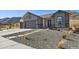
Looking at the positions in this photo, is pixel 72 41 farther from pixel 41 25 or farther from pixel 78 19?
pixel 41 25

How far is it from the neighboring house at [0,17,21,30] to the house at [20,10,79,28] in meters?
0.07

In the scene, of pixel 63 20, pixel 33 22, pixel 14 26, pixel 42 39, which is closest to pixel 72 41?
pixel 63 20

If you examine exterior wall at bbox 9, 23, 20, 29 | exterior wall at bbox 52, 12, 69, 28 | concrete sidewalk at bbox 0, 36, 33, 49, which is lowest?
concrete sidewalk at bbox 0, 36, 33, 49

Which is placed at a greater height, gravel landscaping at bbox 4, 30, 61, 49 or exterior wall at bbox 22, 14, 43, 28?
exterior wall at bbox 22, 14, 43, 28

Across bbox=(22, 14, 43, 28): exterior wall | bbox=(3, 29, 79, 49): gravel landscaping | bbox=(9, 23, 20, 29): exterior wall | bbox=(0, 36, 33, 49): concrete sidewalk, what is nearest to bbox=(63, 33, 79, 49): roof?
bbox=(3, 29, 79, 49): gravel landscaping

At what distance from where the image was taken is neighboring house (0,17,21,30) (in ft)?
9.20

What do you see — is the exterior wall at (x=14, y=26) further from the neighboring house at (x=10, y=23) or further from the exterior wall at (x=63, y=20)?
the exterior wall at (x=63, y=20)

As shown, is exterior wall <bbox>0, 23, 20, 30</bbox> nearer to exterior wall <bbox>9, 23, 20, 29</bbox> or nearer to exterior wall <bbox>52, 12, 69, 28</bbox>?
exterior wall <bbox>9, 23, 20, 29</bbox>

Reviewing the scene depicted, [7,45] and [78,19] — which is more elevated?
[78,19]

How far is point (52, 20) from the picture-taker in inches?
112

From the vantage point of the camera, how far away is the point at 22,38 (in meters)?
2.81

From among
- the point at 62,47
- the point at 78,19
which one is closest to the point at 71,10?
the point at 78,19

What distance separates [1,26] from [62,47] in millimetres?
1037
